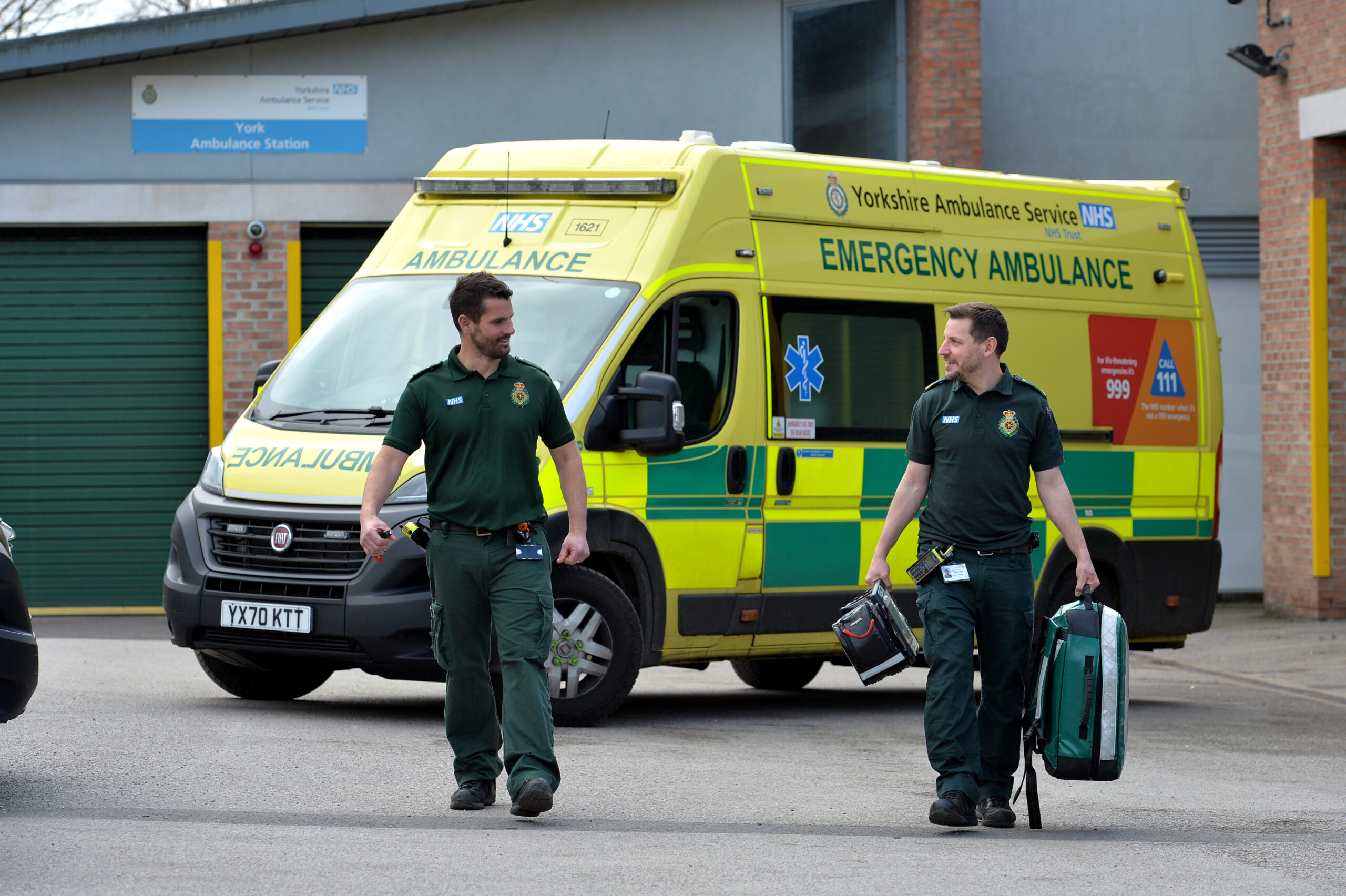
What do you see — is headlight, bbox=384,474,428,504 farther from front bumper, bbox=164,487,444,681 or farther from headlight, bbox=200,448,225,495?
headlight, bbox=200,448,225,495

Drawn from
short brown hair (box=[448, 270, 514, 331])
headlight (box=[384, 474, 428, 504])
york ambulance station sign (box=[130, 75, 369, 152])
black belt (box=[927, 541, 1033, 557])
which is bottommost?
black belt (box=[927, 541, 1033, 557])

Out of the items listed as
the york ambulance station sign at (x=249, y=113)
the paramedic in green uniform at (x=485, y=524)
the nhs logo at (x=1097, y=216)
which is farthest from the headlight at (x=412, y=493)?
the york ambulance station sign at (x=249, y=113)

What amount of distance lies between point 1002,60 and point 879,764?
34.2 feet

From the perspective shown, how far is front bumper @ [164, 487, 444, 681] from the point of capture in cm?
827

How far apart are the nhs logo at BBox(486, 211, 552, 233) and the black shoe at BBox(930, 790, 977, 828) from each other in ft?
13.3

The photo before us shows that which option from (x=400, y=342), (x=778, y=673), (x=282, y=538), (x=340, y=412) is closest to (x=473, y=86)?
(x=778, y=673)

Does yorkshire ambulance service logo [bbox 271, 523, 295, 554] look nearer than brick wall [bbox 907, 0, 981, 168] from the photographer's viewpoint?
Yes

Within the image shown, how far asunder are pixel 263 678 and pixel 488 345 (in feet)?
12.4

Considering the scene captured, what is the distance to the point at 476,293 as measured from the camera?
6.35 m

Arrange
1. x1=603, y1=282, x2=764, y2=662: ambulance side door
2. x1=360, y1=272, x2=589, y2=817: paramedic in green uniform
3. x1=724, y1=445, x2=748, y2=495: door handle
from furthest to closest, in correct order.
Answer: x1=724, y1=445, x2=748, y2=495: door handle → x1=603, y1=282, x2=764, y2=662: ambulance side door → x1=360, y1=272, x2=589, y2=817: paramedic in green uniform

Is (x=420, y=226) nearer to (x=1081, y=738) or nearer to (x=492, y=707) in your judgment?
(x=492, y=707)

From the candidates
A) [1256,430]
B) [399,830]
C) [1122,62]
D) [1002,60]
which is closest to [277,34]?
[1002,60]

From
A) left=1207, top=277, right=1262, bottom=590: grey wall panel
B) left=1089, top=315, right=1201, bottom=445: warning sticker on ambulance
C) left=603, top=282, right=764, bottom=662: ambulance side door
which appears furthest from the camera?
left=1207, top=277, right=1262, bottom=590: grey wall panel

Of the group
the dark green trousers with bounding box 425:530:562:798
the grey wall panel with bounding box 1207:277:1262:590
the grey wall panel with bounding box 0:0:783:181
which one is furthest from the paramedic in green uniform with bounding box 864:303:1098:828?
the grey wall panel with bounding box 1207:277:1262:590
